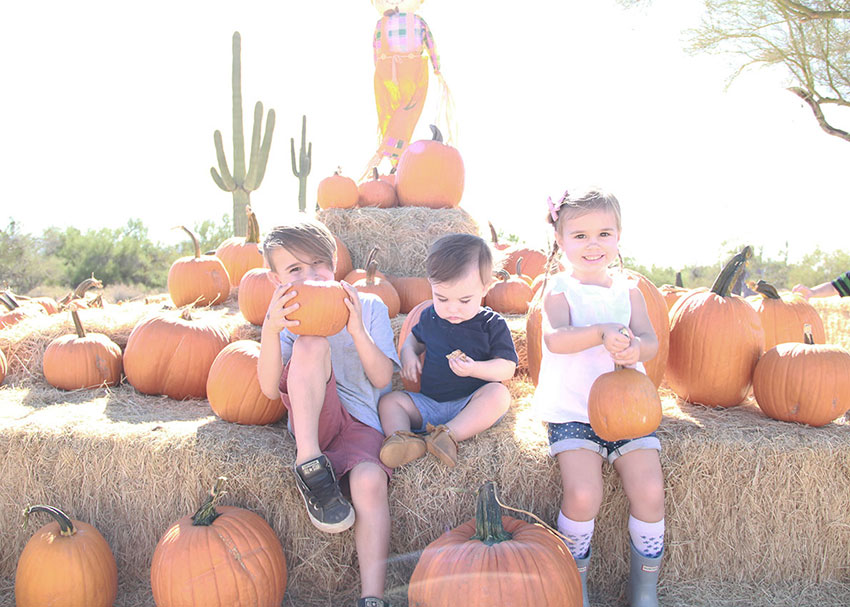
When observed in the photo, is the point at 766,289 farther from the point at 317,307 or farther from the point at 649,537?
the point at 317,307

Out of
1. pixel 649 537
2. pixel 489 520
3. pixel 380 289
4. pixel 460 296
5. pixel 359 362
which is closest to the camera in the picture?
pixel 489 520

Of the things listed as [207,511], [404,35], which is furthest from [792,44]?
[207,511]

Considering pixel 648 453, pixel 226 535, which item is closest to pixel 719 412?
pixel 648 453

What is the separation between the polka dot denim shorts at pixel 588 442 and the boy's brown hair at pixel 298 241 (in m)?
1.23

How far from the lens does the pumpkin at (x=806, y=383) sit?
104 inches

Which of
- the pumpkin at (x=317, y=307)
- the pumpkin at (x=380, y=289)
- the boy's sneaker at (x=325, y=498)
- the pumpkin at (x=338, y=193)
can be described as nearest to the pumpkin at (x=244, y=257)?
the pumpkin at (x=338, y=193)

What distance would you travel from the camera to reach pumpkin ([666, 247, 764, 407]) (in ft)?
9.46

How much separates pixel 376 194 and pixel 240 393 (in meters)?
3.09

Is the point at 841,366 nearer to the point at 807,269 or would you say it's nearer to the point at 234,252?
the point at 234,252

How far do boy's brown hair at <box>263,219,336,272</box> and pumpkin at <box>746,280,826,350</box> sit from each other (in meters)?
2.44

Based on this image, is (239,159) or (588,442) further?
(239,159)

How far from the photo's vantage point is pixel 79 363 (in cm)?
354

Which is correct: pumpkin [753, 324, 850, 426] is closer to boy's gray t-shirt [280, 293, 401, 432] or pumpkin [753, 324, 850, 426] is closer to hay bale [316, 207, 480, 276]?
boy's gray t-shirt [280, 293, 401, 432]

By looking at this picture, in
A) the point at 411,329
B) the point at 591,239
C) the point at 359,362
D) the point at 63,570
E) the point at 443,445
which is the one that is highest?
the point at 591,239
